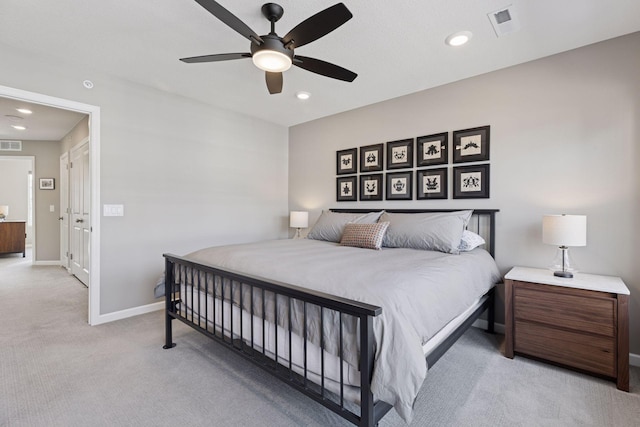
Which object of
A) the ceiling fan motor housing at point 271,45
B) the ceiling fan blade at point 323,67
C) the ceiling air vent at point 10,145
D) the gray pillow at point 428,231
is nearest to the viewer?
the ceiling fan motor housing at point 271,45

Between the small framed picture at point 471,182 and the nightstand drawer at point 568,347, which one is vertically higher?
the small framed picture at point 471,182

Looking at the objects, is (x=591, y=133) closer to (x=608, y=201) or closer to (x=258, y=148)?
(x=608, y=201)

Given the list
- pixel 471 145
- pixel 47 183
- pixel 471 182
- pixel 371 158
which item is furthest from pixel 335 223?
pixel 47 183

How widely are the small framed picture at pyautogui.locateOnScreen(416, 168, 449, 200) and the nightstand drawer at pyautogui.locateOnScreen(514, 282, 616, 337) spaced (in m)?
1.28

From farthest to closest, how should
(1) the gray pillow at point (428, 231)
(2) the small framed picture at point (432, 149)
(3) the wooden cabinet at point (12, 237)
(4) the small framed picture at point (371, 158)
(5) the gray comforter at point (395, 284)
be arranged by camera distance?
1. (3) the wooden cabinet at point (12, 237)
2. (4) the small framed picture at point (371, 158)
3. (2) the small framed picture at point (432, 149)
4. (1) the gray pillow at point (428, 231)
5. (5) the gray comforter at point (395, 284)

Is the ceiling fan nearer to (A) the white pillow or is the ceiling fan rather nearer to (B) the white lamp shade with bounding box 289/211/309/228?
(A) the white pillow

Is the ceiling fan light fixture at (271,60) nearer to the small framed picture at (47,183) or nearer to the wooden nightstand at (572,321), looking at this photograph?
the wooden nightstand at (572,321)

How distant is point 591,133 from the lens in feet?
8.15

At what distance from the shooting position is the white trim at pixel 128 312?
303 centimetres

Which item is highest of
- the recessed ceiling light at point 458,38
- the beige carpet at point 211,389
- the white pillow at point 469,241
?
the recessed ceiling light at point 458,38

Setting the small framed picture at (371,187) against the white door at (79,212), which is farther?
the white door at (79,212)

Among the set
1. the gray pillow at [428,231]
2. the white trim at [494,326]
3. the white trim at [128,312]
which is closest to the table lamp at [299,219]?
the gray pillow at [428,231]

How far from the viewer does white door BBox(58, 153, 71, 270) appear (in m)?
5.34

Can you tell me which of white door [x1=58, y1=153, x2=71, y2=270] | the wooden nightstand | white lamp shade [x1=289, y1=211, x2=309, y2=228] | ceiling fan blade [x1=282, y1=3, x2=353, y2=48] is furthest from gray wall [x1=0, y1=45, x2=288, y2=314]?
the wooden nightstand
